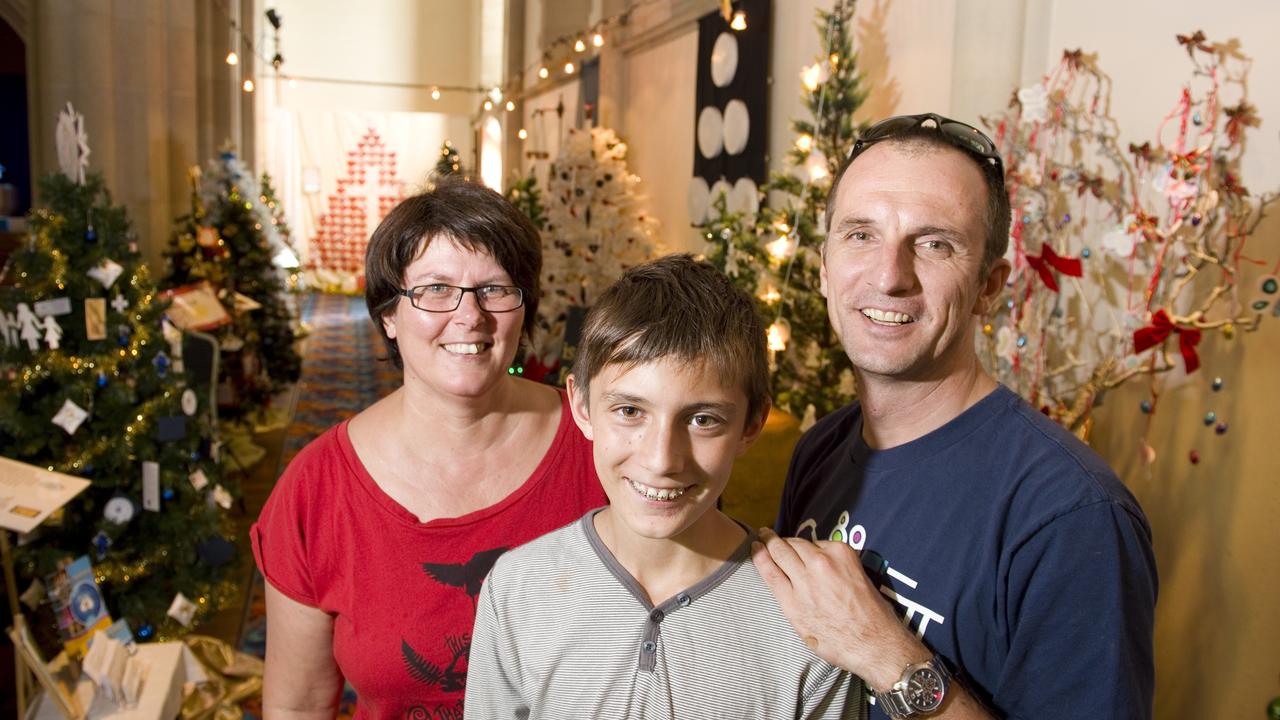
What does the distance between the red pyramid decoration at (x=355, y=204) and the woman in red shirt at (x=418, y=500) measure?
20.8 meters

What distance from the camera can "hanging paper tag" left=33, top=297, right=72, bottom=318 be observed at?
4.34 m

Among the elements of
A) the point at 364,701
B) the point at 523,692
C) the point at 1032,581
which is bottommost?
the point at 364,701

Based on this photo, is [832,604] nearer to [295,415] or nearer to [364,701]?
[364,701]

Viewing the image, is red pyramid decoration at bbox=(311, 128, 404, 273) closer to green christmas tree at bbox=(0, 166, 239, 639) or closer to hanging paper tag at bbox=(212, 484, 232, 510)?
hanging paper tag at bbox=(212, 484, 232, 510)

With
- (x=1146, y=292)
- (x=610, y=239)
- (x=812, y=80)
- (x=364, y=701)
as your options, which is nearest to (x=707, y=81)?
(x=610, y=239)

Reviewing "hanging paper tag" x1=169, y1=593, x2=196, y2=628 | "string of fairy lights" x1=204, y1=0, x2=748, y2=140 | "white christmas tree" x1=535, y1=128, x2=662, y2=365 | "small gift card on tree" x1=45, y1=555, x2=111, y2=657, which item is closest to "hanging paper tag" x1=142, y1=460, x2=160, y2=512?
"hanging paper tag" x1=169, y1=593, x2=196, y2=628

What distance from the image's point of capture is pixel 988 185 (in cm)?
162

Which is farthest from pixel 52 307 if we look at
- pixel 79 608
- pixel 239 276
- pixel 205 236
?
pixel 239 276

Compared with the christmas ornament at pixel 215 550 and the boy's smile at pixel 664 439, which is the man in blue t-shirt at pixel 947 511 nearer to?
the boy's smile at pixel 664 439

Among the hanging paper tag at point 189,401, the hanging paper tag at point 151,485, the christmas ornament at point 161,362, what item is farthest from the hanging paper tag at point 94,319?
the hanging paper tag at point 151,485

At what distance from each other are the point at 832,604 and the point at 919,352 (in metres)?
0.42

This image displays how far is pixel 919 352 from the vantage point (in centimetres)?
159

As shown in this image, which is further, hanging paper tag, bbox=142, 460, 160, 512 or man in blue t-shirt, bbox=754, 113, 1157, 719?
hanging paper tag, bbox=142, 460, 160, 512

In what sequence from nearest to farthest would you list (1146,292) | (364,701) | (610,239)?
(364,701) → (1146,292) → (610,239)
